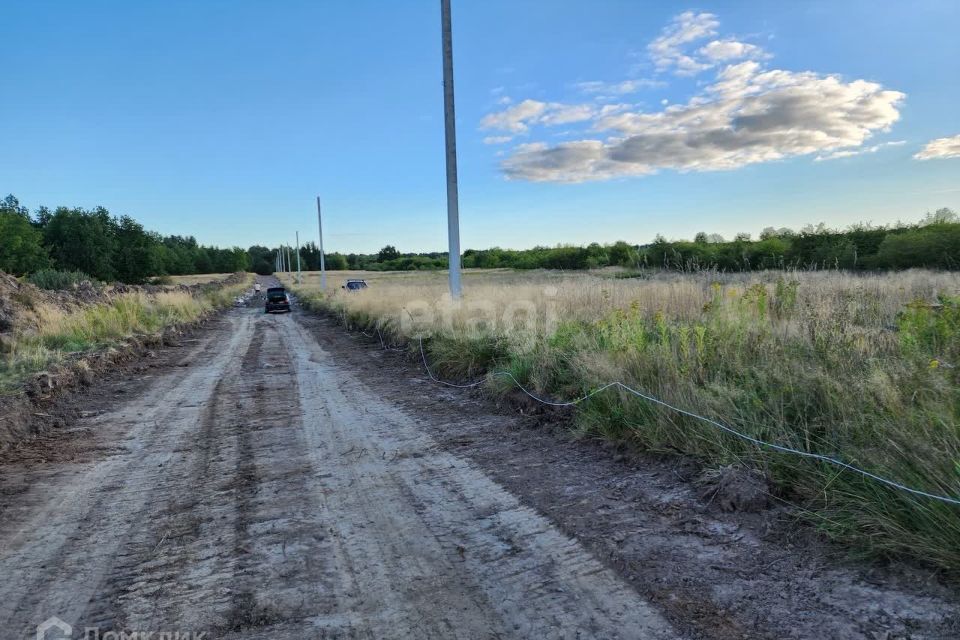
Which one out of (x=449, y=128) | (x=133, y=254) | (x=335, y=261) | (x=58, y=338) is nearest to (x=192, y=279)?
(x=133, y=254)

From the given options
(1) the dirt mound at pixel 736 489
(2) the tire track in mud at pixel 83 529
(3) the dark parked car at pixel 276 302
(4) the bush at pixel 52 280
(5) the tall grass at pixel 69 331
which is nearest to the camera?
(2) the tire track in mud at pixel 83 529

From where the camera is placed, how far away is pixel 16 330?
1223cm

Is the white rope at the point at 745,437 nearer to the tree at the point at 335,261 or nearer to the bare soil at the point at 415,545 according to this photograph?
the bare soil at the point at 415,545

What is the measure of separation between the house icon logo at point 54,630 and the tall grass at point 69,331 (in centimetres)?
674

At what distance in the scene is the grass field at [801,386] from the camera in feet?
10.2

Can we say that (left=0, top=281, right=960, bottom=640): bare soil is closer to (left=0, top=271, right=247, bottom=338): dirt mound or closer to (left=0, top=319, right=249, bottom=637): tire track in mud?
(left=0, top=319, right=249, bottom=637): tire track in mud

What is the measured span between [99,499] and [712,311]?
716cm

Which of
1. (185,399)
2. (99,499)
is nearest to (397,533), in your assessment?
(99,499)

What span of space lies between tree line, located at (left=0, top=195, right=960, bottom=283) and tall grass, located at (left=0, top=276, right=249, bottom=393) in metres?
12.1

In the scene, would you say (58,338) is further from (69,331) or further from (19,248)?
(19,248)

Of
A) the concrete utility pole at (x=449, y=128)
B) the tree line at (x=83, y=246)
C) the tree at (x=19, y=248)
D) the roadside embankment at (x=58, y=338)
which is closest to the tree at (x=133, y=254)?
the tree line at (x=83, y=246)

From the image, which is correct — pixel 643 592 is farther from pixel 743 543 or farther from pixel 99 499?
pixel 99 499

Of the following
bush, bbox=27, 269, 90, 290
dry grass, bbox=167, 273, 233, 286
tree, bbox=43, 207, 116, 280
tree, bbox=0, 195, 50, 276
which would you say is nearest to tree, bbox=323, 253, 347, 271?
dry grass, bbox=167, 273, 233, 286

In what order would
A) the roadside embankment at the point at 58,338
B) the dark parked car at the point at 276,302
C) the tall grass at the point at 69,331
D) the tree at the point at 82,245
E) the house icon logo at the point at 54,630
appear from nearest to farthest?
the house icon logo at the point at 54,630, the roadside embankment at the point at 58,338, the tall grass at the point at 69,331, the dark parked car at the point at 276,302, the tree at the point at 82,245
